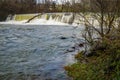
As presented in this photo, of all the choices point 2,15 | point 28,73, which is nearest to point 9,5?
point 2,15

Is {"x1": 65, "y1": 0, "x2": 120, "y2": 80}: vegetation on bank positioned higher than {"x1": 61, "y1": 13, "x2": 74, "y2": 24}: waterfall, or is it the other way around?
{"x1": 65, "y1": 0, "x2": 120, "y2": 80}: vegetation on bank

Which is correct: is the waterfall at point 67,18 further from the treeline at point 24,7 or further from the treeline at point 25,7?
the treeline at point 24,7

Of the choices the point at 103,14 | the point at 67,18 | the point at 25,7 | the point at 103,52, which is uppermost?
the point at 103,14

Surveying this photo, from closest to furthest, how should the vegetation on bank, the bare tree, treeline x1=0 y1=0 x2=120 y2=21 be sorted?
the vegetation on bank
the bare tree
treeline x1=0 y1=0 x2=120 y2=21

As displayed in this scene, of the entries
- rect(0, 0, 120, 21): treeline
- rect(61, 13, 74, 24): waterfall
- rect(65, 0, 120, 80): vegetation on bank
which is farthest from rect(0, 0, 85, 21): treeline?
rect(65, 0, 120, 80): vegetation on bank

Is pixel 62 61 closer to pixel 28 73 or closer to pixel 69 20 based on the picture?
pixel 28 73

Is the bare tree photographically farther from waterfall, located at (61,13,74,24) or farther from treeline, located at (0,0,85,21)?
treeline, located at (0,0,85,21)

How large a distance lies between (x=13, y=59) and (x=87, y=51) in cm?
375

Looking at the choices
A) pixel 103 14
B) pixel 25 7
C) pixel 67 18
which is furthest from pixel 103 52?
pixel 25 7

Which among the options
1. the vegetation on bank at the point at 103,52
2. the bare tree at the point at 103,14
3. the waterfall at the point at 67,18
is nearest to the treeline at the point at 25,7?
the waterfall at the point at 67,18

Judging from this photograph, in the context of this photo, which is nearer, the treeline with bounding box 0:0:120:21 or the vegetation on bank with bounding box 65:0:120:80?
the vegetation on bank with bounding box 65:0:120:80

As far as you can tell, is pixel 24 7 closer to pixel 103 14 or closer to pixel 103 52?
pixel 103 14

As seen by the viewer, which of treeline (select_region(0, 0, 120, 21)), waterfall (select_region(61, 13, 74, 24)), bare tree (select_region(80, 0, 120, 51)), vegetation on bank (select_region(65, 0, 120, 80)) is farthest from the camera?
treeline (select_region(0, 0, 120, 21))

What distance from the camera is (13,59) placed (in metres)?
13.7
